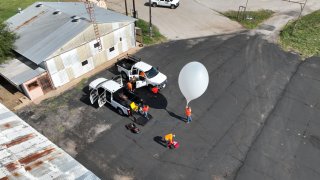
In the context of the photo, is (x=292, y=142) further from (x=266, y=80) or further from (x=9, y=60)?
(x=9, y=60)

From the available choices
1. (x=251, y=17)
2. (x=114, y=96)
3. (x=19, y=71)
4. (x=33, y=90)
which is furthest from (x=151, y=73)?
(x=251, y=17)

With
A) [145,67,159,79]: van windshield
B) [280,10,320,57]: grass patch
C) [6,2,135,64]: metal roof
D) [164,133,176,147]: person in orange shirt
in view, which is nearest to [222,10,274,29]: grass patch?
[280,10,320,57]: grass patch

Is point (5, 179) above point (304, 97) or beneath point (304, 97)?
above

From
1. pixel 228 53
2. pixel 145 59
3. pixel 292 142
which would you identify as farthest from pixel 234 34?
pixel 292 142

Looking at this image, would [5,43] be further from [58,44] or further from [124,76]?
[124,76]

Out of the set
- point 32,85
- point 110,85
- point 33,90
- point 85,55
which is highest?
point 85,55

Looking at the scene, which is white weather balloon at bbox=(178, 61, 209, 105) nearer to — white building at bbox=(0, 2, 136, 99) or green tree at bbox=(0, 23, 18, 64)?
white building at bbox=(0, 2, 136, 99)

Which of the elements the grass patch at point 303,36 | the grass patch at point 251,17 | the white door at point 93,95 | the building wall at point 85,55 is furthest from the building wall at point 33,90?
the grass patch at point 303,36
